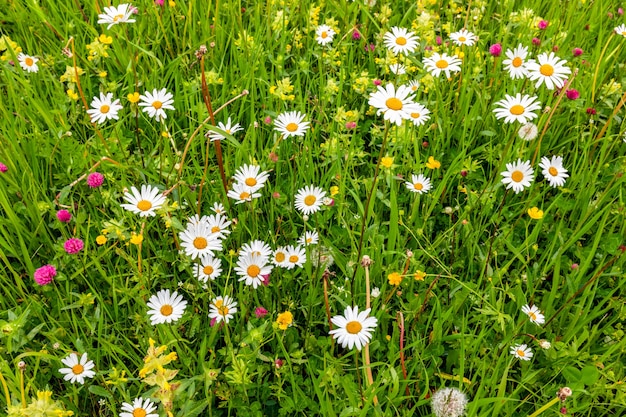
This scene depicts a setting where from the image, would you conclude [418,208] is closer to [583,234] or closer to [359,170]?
[359,170]

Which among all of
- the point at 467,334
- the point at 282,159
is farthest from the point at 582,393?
the point at 282,159

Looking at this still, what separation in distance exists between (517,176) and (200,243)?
1.17 metres

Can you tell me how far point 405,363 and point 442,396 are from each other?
0.16m

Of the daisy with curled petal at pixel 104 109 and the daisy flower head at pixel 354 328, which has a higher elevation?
the daisy with curled petal at pixel 104 109

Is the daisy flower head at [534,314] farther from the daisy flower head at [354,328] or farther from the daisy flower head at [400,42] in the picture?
the daisy flower head at [400,42]

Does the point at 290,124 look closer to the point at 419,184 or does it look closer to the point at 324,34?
the point at 419,184

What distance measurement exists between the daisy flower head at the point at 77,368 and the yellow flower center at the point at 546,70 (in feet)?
6.31

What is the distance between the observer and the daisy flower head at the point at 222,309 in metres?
1.58

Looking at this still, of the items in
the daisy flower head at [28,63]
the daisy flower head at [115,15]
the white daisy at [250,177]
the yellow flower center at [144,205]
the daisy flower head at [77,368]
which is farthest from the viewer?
the daisy flower head at [28,63]

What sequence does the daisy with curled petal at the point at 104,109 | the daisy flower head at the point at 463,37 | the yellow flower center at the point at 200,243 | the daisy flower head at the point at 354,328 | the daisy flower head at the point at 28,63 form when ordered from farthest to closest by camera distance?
the daisy flower head at the point at 463,37 < the daisy flower head at the point at 28,63 < the daisy with curled petal at the point at 104,109 < the yellow flower center at the point at 200,243 < the daisy flower head at the point at 354,328

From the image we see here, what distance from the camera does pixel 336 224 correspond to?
2070 millimetres

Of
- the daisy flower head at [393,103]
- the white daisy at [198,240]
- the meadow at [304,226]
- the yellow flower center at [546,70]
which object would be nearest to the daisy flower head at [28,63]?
the meadow at [304,226]

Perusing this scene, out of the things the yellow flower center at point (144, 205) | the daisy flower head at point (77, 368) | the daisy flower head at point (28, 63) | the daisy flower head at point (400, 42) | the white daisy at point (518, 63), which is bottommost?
the daisy flower head at point (77, 368)

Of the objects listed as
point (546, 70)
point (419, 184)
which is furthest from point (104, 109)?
point (546, 70)
